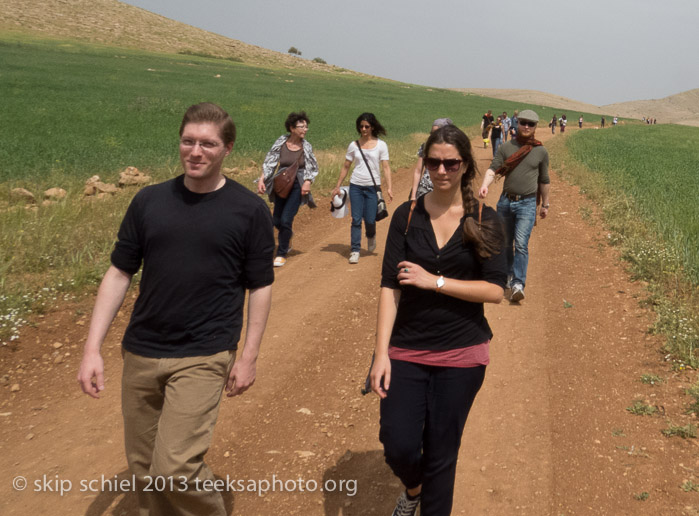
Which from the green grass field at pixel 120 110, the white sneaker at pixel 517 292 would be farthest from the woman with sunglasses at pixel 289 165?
the green grass field at pixel 120 110

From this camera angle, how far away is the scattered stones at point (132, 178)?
11859mm

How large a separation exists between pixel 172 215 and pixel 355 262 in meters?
6.00

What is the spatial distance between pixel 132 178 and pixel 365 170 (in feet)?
19.6

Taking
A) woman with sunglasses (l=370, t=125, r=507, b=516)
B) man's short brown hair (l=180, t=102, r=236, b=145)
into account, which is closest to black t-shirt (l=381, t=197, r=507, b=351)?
woman with sunglasses (l=370, t=125, r=507, b=516)

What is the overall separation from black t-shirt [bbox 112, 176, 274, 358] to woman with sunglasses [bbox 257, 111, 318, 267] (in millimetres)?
5182

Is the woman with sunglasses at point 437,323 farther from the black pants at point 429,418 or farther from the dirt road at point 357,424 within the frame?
the dirt road at point 357,424

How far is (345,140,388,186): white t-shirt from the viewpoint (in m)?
8.23

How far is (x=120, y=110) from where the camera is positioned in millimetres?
26344

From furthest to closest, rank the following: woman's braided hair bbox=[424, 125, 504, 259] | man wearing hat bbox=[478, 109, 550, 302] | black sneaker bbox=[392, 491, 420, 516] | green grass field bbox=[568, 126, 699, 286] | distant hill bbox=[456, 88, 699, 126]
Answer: distant hill bbox=[456, 88, 699, 126], green grass field bbox=[568, 126, 699, 286], man wearing hat bbox=[478, 109, 550, 302], black sneaker bbox=[392, 491, 420, 516], woman's braided hair bbox=[424, 125, 504, 259]

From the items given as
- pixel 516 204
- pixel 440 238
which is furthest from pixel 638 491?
pixel 516 204

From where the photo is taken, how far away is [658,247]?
849 centimetres

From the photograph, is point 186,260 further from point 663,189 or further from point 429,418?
point 663,189

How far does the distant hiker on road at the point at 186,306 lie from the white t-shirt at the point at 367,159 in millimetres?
5598

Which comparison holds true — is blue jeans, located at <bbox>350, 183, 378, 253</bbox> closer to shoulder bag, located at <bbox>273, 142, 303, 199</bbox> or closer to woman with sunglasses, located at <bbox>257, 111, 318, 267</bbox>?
woman with sunglasses, located at <bbox>257, 111, 318, 267</bbox>
